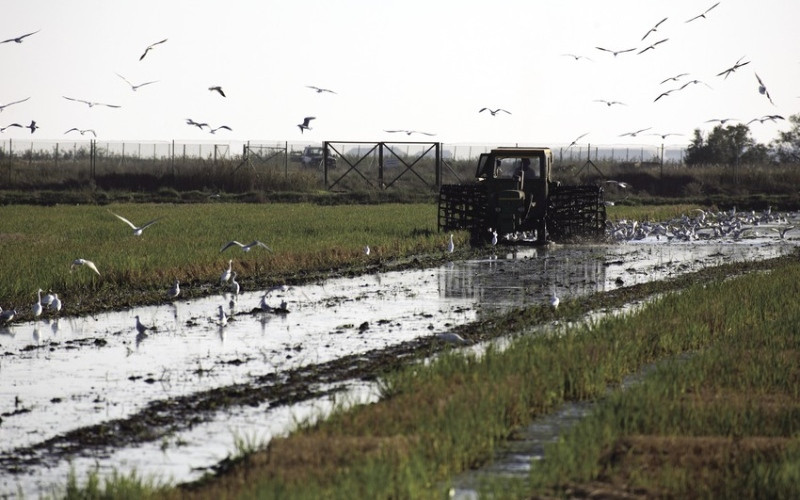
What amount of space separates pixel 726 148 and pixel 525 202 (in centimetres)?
4759

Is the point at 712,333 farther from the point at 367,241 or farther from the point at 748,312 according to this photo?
the point at 367,241

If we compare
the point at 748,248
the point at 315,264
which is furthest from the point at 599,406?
the point at 748,248

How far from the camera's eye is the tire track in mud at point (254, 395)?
9289mm

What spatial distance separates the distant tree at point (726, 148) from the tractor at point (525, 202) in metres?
44.6

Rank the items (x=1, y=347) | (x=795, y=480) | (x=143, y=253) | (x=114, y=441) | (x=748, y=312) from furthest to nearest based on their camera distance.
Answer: (x=143, y=253) → (x=748, y=312) → (x=1, y=347) → (x=114, y=441) → (x=795, y=480)

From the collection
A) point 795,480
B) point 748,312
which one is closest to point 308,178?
point 748,312

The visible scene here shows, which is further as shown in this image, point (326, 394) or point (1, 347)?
point (1, 347)

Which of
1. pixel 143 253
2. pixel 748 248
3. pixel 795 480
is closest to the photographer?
pixel 795 480

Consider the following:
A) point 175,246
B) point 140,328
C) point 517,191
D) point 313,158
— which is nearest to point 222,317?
point 140,328

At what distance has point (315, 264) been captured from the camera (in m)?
23.4

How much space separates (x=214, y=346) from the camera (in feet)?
46.8

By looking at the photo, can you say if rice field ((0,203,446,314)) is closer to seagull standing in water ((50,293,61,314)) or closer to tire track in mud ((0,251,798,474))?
seagull standing in water ((50,293,61,314))

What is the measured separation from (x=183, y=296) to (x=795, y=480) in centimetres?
1241

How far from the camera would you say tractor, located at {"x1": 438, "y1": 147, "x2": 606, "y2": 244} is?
92.4 feet
